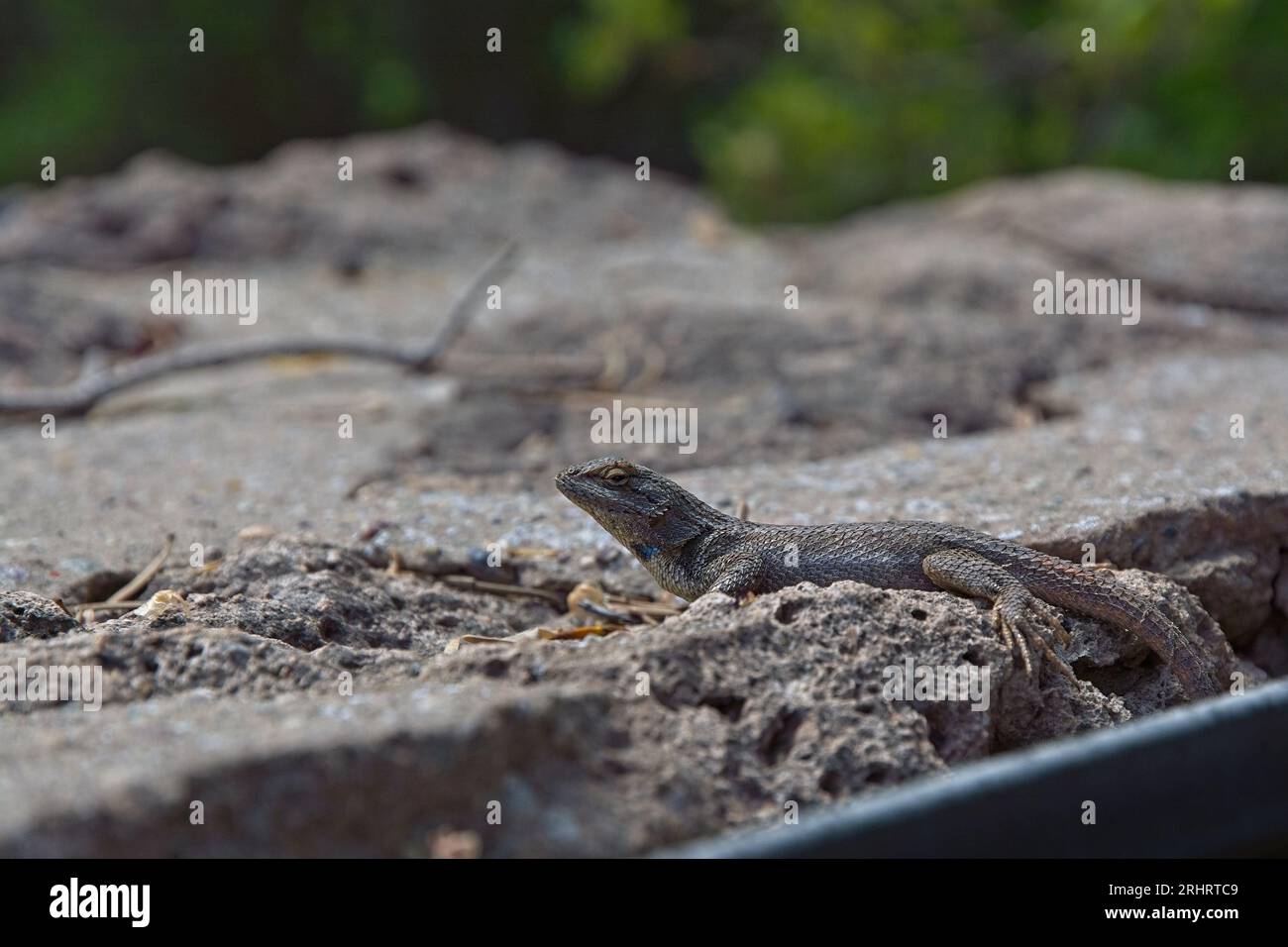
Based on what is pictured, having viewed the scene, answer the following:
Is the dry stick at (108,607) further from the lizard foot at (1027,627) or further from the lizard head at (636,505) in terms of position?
the lizard foot at (1027,627)

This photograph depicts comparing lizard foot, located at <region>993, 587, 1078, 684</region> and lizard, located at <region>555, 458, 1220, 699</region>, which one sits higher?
lizard, located at <region>555, 458, 1220, 699</region>

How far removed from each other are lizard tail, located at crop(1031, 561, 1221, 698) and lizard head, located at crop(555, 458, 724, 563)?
76 centimetres

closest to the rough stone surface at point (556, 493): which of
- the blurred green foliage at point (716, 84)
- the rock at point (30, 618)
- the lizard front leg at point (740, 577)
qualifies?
the rock at point (30, 618)


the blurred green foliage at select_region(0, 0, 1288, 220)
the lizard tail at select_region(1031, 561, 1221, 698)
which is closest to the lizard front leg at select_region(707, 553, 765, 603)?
the lizard tail at select_region(1031, 561, 1221, 698)

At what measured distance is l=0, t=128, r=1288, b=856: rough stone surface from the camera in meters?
2.03

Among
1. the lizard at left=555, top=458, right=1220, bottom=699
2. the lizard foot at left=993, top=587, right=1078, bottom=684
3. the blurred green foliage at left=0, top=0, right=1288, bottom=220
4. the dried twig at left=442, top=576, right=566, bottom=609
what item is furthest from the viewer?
the blurred green foliage at left=0, top=0, right=1288, bottom=220

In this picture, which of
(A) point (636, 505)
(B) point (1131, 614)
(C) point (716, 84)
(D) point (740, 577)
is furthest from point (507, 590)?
(C) point (716, 84)

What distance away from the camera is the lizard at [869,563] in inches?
109

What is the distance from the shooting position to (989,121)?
9.19 m

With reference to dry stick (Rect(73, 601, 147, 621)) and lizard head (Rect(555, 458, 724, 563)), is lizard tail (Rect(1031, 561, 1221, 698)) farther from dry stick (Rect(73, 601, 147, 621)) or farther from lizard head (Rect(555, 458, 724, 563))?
dry stick (Rect(73, 601, 147, 621))

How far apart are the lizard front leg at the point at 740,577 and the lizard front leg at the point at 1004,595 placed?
339mm

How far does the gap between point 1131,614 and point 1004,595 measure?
0.27 m
